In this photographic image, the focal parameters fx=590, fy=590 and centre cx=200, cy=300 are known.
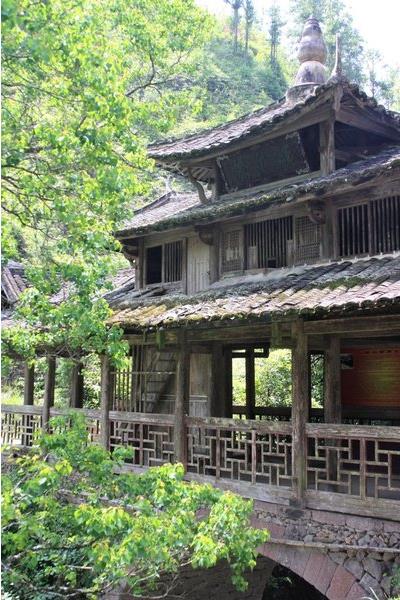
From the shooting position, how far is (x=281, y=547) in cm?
809

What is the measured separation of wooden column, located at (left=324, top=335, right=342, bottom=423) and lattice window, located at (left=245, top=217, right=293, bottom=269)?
71.8 inches

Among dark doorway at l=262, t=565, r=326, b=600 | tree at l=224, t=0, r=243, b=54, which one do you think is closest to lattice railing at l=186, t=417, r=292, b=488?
dark doorway at l=262, t=565, r=326, b=600

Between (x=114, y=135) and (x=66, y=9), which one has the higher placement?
(x=66, y=9)

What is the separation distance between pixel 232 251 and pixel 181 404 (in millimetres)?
3106

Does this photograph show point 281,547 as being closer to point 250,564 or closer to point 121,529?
point 250,564

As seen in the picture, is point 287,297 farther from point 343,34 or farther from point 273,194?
point 343,34

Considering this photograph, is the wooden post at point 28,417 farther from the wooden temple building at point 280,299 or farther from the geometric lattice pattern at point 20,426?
the wooden temple building at point 280,299

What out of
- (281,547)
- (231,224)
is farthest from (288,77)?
(281,547)

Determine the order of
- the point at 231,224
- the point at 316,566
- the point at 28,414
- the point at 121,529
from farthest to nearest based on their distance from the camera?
1. the point at 28,414
2. the point at 231,224
3. the point at 316,566
4. the point at 121,529

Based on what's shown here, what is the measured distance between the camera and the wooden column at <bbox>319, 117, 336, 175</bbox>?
396 inches

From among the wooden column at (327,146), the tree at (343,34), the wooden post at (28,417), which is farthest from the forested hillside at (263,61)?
the wooden column at (327,146)

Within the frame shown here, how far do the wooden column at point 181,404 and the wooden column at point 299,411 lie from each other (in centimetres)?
229

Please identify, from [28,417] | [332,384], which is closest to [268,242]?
[332,384]

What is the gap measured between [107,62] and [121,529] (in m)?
4.00
